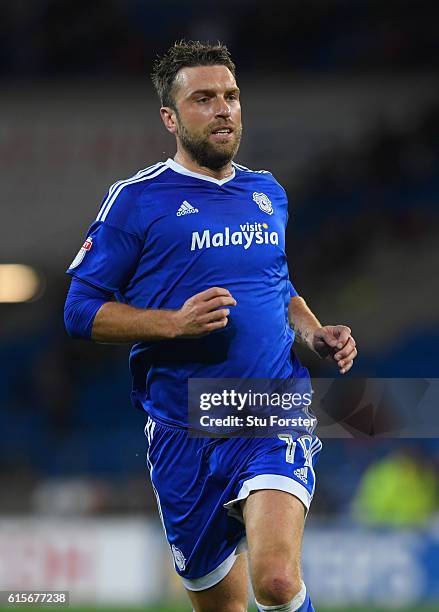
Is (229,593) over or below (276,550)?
below

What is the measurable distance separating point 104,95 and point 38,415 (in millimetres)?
4708

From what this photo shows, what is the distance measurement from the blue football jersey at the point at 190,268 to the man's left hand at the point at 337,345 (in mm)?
161

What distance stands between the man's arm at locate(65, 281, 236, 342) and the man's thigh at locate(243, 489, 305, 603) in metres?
0.69

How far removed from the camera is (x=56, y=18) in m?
18.7

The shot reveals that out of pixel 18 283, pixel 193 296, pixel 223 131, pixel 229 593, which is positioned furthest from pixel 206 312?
pixel 18 283

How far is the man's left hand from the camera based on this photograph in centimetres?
499

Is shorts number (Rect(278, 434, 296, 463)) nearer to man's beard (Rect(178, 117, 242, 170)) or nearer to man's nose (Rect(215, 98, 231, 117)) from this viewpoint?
man's beard (Rect(178, 117, 242, 170))

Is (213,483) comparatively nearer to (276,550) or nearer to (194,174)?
(276,550)

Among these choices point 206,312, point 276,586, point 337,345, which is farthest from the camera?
point 337,345

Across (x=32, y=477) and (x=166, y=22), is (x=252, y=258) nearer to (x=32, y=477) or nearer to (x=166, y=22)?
(x=32, y=477)

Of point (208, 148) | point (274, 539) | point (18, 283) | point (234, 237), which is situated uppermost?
point (208, 148)

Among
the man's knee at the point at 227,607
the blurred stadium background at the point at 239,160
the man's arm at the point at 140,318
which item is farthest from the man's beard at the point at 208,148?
the blurred stadium background at the point at 239,160

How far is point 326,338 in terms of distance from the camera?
5086 millimetres

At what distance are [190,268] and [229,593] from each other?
1.41 meters
